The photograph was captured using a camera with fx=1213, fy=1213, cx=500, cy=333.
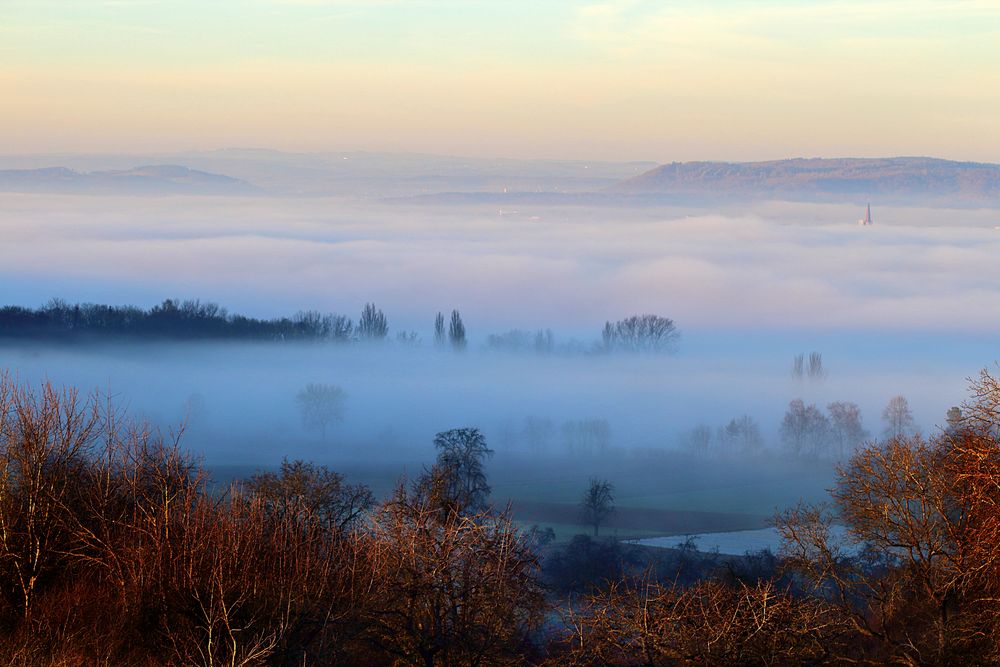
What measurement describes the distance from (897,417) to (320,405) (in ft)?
183

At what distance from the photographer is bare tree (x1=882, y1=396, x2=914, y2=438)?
348ft

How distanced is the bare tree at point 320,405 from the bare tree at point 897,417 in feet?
174

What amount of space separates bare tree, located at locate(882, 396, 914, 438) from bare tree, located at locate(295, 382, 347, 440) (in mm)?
52892

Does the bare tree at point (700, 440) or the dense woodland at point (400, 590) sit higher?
the dense woodland at point (400, 590)

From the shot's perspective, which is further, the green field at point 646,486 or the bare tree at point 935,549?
the green field at point 646,486

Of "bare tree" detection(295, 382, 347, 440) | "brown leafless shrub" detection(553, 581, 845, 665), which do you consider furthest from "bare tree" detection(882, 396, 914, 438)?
"brown leafless shrub" detection(553, 581, 845, 665)

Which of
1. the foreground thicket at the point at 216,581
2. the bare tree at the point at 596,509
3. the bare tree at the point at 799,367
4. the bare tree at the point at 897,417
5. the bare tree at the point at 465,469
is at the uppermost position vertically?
the foreground thicket at the point at 216,581

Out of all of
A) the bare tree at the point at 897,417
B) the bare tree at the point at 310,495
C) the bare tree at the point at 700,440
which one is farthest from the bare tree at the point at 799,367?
the bare tree at the point at 310,495

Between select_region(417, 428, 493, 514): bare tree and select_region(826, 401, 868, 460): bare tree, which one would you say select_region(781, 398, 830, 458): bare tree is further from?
select_region(417, 428, 493, 514): bare tree

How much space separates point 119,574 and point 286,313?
480ft

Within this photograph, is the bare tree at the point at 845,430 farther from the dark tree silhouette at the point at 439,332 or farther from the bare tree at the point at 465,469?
the dark tree silhouette at the point at 439,332

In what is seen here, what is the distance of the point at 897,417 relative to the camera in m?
110

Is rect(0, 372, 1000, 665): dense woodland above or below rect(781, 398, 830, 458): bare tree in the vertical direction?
above

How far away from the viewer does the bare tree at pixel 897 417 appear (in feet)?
348
